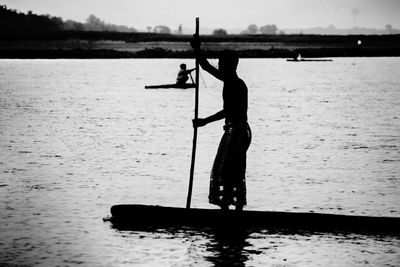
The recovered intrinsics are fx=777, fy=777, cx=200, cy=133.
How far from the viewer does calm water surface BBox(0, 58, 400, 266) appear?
27.2 feet

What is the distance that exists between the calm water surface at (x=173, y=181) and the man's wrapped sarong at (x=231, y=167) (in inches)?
19.7

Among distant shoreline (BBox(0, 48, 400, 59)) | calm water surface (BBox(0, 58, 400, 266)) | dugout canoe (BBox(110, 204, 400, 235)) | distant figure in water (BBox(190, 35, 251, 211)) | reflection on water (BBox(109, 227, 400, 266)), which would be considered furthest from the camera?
distant shoreline (BBox(0, 48, 400, 59))

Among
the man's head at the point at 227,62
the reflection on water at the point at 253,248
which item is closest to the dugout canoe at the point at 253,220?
the reflection on water at the point at 253,248

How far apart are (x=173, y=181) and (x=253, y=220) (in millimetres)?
3867

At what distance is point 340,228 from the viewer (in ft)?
30.3

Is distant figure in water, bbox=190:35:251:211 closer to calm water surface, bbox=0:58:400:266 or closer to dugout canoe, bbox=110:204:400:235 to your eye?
dugout canoe, bbox=110:204:400:235

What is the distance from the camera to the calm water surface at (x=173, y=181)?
27.2ft

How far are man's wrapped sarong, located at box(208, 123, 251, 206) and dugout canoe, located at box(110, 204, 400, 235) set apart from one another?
0.19 m

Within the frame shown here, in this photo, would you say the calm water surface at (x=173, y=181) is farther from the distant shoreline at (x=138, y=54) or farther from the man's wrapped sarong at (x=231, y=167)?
the distant shoreline at (x=138, y=54)

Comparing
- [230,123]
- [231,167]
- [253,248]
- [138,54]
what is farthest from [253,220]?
[138,54]

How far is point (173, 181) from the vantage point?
13.0 metres

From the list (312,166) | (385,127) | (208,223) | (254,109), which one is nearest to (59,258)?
(208,223)

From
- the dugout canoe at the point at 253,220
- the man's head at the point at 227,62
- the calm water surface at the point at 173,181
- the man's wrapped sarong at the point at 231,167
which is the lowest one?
the calm water surface at the point at 173,181

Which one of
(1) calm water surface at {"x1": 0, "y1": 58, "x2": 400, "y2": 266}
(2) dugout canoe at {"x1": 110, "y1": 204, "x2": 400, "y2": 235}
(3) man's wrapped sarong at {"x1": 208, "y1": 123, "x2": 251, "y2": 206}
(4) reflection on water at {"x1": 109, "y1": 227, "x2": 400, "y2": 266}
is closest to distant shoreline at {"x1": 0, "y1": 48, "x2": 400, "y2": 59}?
(1) calm water surface at {"x1": 0, "y1": 58, "x2": 400, "y2": 266}
